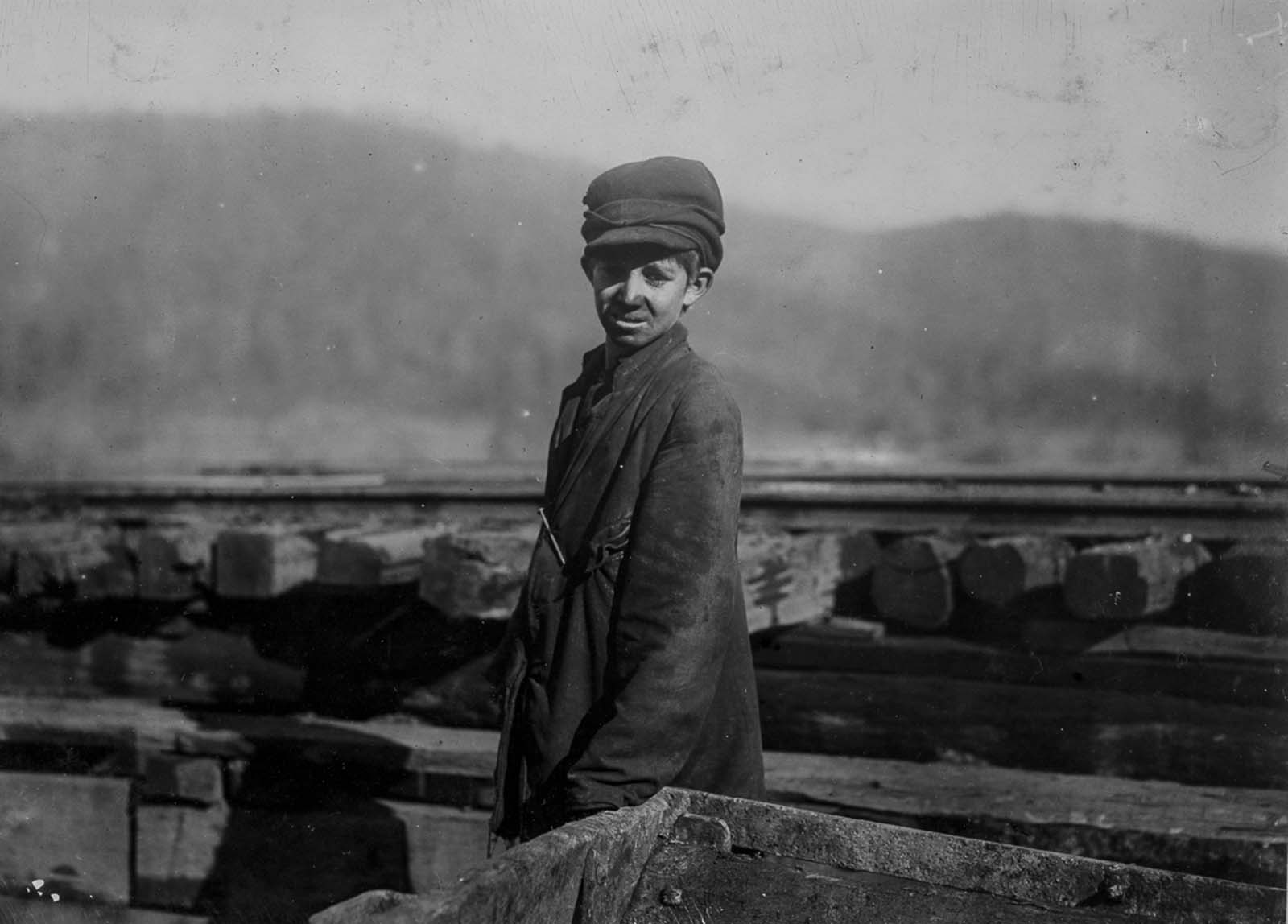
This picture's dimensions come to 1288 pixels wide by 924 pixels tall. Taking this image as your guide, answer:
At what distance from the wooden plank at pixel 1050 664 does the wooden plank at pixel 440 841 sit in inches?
51.2

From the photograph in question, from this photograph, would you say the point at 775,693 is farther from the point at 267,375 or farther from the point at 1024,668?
the point at 267,375

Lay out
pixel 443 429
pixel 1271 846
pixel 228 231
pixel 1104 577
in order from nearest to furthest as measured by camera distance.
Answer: pixel 1271 846 < pixel 1104 577 < pixel 228 231 < pixel 443 429

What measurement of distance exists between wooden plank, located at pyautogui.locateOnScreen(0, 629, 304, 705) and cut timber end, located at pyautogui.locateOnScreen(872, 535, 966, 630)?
269cm

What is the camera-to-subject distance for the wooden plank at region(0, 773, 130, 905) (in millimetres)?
4598

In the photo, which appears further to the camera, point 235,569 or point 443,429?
point 443,429

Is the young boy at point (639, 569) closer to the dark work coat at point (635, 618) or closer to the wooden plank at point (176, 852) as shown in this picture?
the dark work coat at point (635, 618)

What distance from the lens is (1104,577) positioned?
14.4 ft

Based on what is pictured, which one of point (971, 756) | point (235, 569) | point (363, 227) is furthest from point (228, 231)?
point (971, 756)

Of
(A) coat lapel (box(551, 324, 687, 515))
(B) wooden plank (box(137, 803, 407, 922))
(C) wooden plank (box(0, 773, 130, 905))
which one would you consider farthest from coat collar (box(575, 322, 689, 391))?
(C) wooden plank (box(0, 773, 130, 905))

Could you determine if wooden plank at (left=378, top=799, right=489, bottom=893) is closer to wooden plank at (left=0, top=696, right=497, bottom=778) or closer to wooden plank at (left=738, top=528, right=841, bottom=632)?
wooden plank at (left=0, top=696, right=497, bottom=778)

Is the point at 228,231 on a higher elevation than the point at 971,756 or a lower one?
higher

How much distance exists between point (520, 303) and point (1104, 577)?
26.5 metres

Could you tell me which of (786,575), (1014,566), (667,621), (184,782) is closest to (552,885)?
(667,621)

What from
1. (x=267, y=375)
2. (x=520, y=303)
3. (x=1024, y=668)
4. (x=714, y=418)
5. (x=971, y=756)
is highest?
(x=520, y=303)
